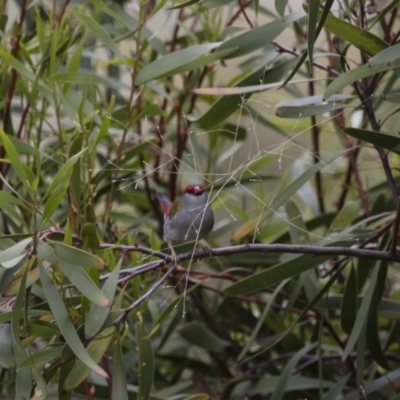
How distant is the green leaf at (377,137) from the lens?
2.51ft

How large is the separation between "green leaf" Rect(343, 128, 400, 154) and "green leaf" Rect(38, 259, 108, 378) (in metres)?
0.31

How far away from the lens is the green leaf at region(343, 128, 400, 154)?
2.51ft

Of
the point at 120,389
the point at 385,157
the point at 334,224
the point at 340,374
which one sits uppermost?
the point at 385,157

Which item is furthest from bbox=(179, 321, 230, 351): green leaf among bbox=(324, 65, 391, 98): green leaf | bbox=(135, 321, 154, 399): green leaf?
bbox=(324, 65, 391, 98): green leaf

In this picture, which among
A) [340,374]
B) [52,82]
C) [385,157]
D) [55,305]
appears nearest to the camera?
[55,305]

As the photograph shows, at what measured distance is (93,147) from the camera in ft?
2.88

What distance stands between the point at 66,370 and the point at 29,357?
0.06 metres

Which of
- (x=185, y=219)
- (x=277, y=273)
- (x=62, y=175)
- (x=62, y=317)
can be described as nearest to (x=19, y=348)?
(x=62, y=317)

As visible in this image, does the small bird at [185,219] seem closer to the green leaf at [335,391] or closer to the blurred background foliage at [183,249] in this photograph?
the blurred background foliage at [183,249]

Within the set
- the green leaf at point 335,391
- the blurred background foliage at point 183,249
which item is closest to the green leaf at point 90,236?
the blurred background foliage at point 183,249

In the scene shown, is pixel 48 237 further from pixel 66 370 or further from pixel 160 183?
pixel 160 183

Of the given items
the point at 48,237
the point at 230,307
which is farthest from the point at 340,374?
the point at 48,237

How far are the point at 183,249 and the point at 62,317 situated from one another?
346 millimetres

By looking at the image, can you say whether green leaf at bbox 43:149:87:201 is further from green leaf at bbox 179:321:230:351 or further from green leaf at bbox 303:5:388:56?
green leaf at bbox 179:321:230:351
